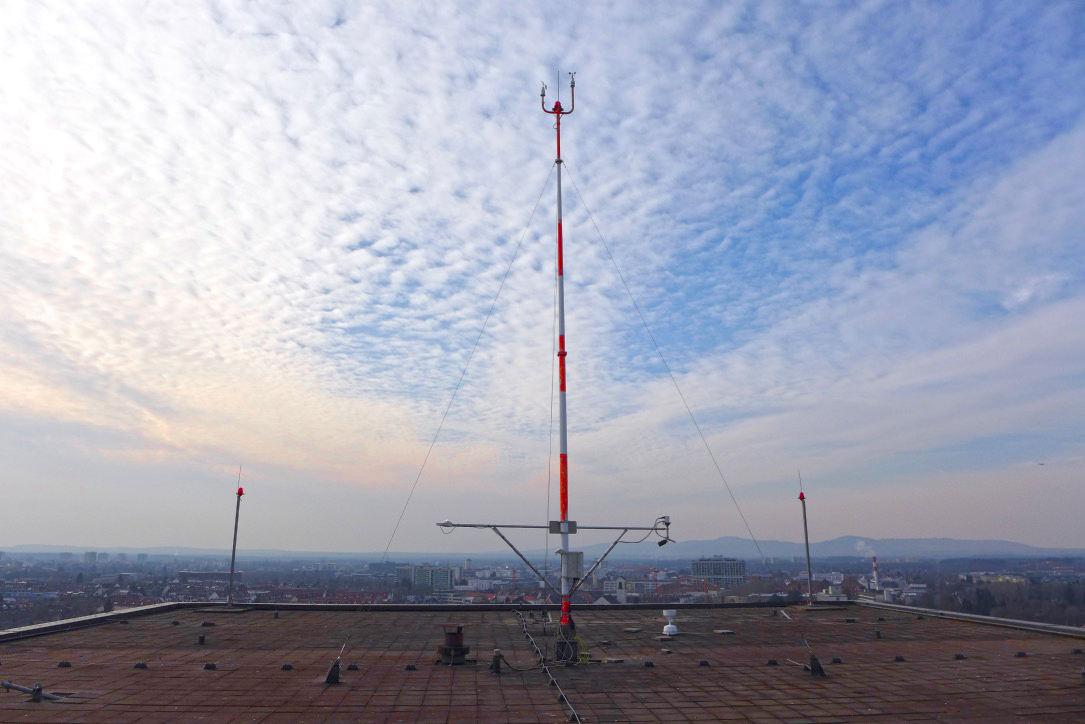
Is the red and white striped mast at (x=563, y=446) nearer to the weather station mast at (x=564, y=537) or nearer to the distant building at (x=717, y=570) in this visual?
the weather station mast at (x=564, y=537)

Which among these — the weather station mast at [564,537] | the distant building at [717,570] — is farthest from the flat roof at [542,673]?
the distant building at [717,570]

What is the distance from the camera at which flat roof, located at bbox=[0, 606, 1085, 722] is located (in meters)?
18.2

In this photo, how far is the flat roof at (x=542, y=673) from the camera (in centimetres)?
1825

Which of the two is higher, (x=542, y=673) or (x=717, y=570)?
(x=542, y=673)

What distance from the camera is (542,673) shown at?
918 inches

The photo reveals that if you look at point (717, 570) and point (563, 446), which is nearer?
point (563, 446)

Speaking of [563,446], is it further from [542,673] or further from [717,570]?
[717,570]

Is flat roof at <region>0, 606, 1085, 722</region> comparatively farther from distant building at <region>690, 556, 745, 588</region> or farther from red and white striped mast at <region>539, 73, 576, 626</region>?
distant building at <region>690, 556, 745, 588</region>

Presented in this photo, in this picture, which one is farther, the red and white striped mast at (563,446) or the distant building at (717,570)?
the distant building at (717,570)

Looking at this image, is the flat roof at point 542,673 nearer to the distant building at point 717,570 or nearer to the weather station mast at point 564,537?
the weather station mast at point 564,537

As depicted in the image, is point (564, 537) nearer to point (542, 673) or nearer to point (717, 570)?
point (542, 673)

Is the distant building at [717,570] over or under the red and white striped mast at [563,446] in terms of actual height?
under

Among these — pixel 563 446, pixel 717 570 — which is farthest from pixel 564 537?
pixel 717 570

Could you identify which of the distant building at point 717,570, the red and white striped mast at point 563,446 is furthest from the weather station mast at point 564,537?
the distant building at point 717,570
